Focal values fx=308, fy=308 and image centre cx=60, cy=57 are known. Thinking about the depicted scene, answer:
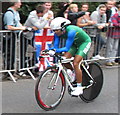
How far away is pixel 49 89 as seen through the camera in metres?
5.53

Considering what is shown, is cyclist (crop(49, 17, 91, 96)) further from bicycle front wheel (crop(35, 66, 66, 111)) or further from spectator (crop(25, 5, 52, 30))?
spectator (crop(25, 5, 52, 30))

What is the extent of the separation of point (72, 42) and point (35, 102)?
139 centimetres

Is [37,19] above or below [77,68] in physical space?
above

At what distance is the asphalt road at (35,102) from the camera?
18.4ft

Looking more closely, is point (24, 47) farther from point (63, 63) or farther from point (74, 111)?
point (74, 111)

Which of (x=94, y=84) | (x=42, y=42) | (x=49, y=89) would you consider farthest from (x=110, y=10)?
(x=49, y=89)

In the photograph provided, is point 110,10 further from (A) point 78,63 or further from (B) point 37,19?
(A) point 78,63

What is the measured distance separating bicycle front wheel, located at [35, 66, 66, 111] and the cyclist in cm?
31

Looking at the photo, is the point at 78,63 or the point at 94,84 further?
the point at 94,84

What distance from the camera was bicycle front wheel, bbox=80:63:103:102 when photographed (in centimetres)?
611

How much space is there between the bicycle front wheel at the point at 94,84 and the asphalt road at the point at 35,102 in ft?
0.39

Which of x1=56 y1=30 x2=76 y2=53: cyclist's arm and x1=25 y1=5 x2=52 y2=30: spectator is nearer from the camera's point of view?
x1=56 y1=30 x2=76 y2=53: cyclist's arm

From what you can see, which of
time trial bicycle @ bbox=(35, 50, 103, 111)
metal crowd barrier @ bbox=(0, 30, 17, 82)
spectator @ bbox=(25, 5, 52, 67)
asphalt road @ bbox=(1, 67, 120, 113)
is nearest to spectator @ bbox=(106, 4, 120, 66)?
asphalt road @ bbox=(1, 67, 120, 113)

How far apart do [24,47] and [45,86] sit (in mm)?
2591
